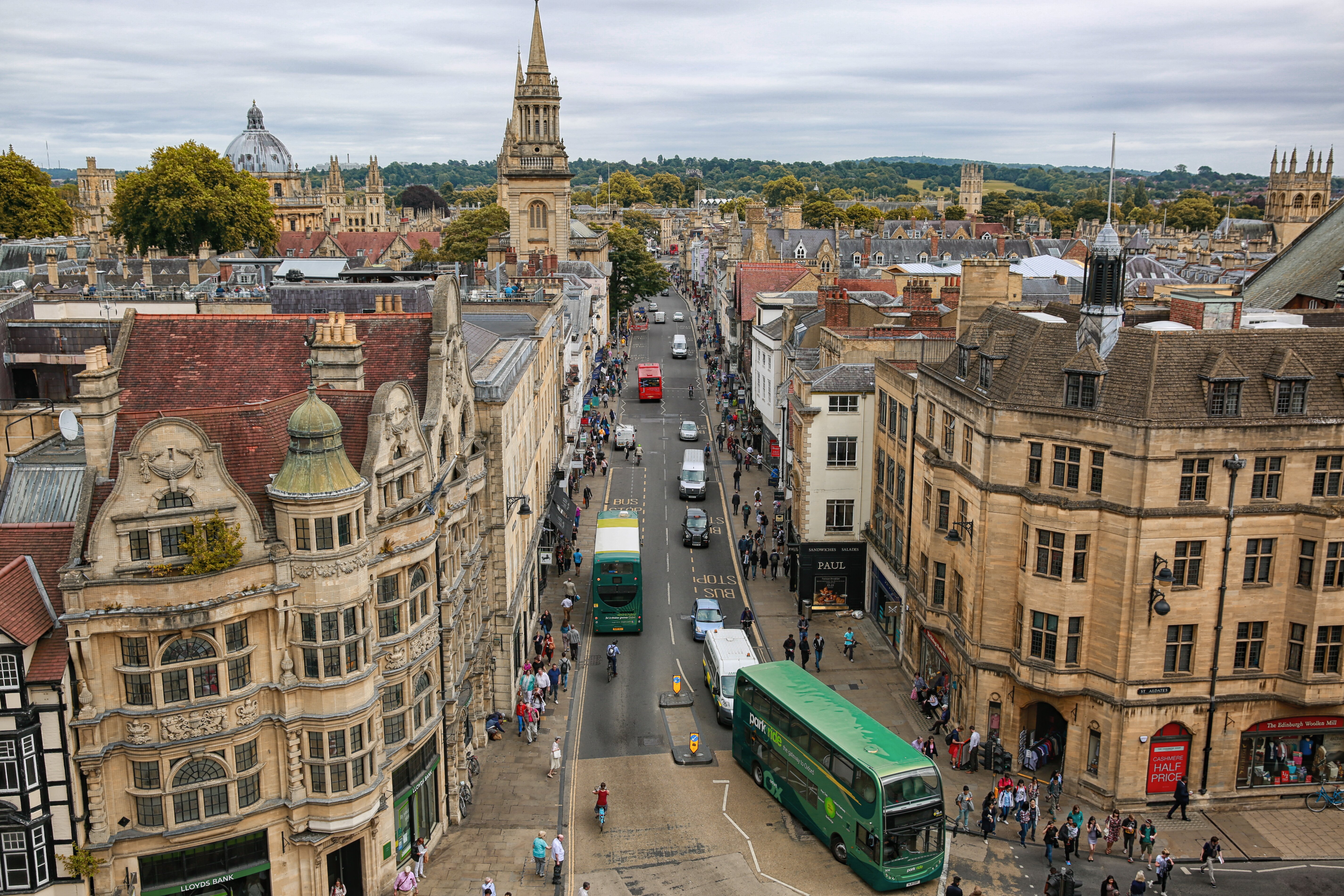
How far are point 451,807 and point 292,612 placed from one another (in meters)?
10.4

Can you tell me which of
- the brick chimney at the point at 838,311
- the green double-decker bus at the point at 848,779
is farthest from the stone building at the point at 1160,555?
the brick chimney at the point at 838,311

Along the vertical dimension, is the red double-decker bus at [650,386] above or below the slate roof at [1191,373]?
below

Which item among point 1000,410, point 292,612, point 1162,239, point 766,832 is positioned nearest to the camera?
point 292,612

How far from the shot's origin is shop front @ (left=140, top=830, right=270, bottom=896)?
25.9 m

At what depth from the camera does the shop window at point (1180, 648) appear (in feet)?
112

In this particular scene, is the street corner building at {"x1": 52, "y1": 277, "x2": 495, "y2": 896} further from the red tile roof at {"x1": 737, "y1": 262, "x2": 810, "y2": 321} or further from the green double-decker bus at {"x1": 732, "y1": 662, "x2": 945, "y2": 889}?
the red tile roof at {"x1": 737, "y1": 262, "x2": 810, "y2": 321}

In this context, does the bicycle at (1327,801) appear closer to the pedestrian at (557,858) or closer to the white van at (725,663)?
the white van at (725,663)

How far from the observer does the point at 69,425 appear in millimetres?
30172

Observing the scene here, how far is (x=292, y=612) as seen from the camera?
2628 centimetres

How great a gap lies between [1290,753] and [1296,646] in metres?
4.12

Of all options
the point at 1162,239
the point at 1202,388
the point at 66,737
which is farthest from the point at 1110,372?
the point at 1162,239

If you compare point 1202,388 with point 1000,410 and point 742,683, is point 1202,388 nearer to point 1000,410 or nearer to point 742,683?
point 1000,410

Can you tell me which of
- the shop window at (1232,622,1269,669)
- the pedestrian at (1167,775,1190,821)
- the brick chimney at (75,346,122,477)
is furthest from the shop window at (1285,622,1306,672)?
the brick chimney at (75,346,122,477)

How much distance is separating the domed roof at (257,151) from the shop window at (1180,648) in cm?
17421
